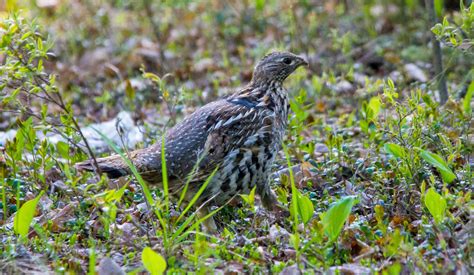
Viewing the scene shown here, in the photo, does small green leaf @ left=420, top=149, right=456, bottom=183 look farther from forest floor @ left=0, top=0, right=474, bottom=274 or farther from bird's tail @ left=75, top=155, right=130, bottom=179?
bird's tail @ left=75, top=155, right=130, bottom=179

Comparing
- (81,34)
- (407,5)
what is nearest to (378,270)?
(407,5)

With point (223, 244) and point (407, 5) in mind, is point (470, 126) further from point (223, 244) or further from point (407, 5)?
point (407, 5)

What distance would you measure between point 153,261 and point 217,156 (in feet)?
5.03

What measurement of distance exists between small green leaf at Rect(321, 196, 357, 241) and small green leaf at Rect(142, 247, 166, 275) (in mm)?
945

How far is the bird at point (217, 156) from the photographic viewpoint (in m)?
5.59

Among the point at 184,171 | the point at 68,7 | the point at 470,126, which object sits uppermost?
the point at 68,7

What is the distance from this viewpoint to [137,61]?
10.4 m

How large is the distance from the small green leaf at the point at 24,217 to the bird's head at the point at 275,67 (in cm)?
222

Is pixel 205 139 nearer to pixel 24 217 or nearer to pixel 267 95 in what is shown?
pixel 267 95

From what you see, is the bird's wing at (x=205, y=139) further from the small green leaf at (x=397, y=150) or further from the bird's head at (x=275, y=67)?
the small green leaf at (x=397, y=150)

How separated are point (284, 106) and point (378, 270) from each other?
88.4 inches

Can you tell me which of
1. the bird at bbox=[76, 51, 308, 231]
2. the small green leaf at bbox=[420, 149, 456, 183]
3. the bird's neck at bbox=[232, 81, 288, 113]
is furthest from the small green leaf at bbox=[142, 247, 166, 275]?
the bird's neck at bbox=[232, 81, 288, 113]

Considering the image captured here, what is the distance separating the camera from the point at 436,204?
464cm

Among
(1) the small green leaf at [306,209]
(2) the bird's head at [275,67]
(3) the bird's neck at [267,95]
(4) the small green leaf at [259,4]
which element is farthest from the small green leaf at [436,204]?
(4) the small green leaf at [259,4]
